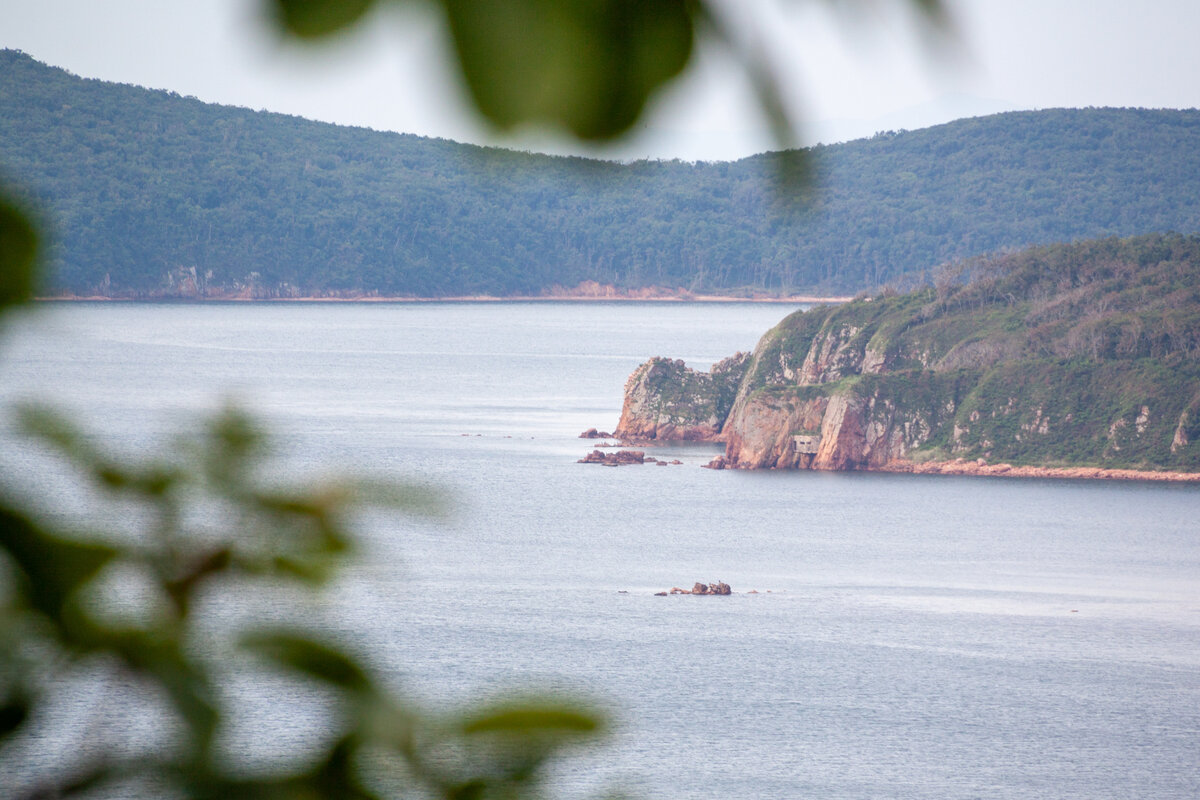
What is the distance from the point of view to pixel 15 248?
3.43 ft

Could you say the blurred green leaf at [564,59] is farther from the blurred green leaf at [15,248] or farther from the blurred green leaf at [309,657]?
the blurred green leaf at [309,657]

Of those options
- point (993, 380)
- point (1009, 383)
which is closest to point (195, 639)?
point (1009, 383)

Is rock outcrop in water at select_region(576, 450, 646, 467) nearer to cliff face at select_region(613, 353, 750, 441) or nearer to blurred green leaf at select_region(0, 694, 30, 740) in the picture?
cliff face at select_region(613, 353, 750, 441)

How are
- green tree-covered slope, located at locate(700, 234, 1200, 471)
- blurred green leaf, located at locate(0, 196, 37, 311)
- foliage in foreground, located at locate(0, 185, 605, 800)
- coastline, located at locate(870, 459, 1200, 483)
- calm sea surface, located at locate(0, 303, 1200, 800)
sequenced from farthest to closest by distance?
1. coastline, located at locate(870, 459, 1200, 483)
2. green tree-covered slope, located at locate(700, 234, 1200, 471)
3. calm sea surface, located at locate(0, 303, 1200, 800)
4. foliage in foreground, located at locate(0, 185, 605, 800)
5. blurred green leaf, located at locate(0, 196, 37, 311)

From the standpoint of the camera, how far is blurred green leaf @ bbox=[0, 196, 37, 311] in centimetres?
104

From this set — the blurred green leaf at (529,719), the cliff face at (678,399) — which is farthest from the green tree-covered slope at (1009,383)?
the blurred green leaf at (529,719)

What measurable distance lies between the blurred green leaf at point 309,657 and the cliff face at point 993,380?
96821mm

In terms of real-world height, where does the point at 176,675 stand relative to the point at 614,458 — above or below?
above

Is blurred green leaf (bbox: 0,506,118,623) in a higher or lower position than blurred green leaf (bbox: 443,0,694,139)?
lower

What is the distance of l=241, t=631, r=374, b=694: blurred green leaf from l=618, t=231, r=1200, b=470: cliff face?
318 ft

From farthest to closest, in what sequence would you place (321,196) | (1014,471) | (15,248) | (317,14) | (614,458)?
1. (614,458)
2. (1014,471)
3. (321,196)
4. (317,14)
5. (15,248)

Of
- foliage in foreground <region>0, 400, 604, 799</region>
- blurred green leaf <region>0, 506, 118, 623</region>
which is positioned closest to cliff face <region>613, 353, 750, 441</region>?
foliage in foreground <region>0, 400, 604, 799</region>

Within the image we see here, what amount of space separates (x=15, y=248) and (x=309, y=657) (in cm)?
45

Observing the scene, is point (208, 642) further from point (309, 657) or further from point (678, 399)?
point (678, 399)
